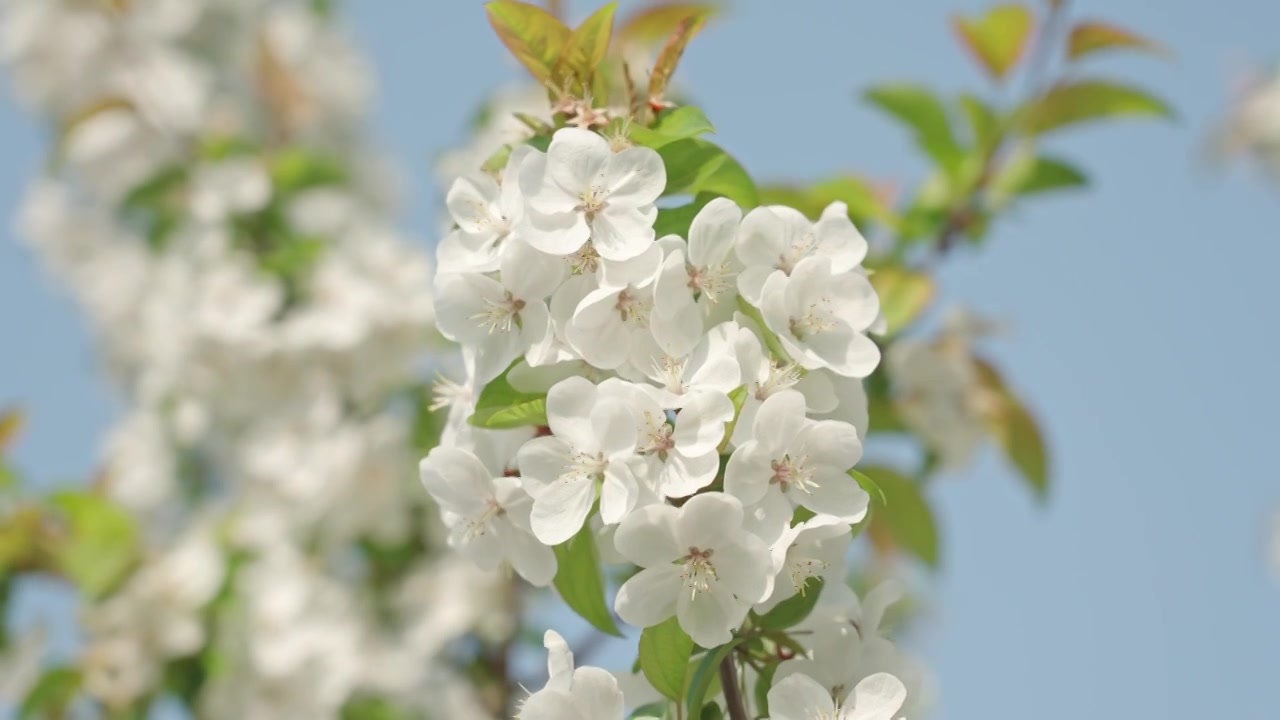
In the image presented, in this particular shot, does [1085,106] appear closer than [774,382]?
No

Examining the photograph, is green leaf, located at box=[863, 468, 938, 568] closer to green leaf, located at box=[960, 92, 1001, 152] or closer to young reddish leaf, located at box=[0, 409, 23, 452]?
green leaf, located at box=[960, 92, 1001, 152]

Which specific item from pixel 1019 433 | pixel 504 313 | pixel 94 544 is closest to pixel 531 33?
pixel 504 313

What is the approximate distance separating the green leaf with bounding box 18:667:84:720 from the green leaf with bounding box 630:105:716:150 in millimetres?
1830

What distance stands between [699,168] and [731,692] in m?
0.44

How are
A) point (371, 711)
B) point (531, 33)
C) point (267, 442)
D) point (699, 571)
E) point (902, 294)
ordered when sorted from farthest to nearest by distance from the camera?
point (267, 442) → point (371, 711) → point (902, 294) → point (531, 33) → point (699, 571)

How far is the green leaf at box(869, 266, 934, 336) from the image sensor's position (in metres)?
1.84

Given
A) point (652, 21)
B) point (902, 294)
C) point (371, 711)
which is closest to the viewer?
point (902, 294)

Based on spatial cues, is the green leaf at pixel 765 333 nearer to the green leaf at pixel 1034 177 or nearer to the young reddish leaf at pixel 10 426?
the green leaf at pixel 1034 177

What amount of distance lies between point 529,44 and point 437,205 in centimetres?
173

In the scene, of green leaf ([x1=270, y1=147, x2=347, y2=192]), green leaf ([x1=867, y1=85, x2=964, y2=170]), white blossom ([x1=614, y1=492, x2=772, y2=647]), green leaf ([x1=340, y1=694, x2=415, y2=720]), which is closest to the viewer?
white blossom ([x1=614, y1=492, x2=772, y2=647])

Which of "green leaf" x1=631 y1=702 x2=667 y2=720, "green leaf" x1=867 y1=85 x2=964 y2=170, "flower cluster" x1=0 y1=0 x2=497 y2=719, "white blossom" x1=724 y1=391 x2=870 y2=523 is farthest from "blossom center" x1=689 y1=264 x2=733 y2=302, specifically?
"flower cluster" x1=0 y1=0 x2=497 y2=719

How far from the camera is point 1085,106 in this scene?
2.05 meters

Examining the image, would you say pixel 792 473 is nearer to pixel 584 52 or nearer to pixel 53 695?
pixel 584 52

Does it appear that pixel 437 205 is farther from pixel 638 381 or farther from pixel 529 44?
pixel 638 381
